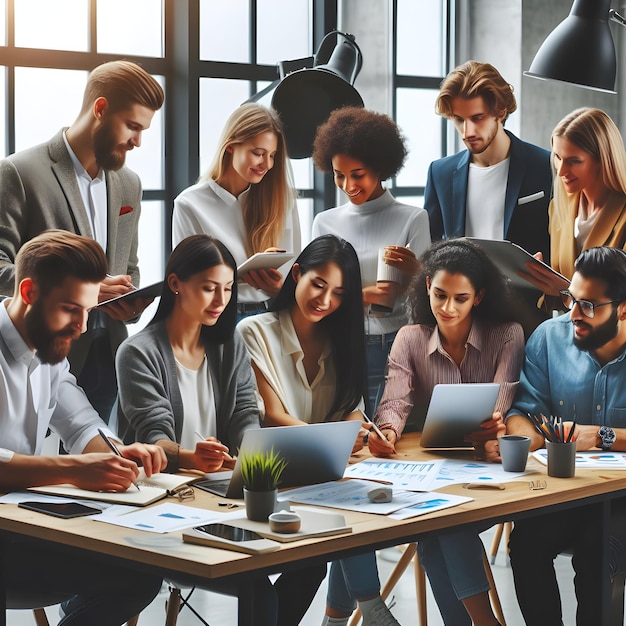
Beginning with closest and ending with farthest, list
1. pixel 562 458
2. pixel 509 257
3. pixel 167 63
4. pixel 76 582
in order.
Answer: pixel 76 582 < pixel 562 458 < pixel 509 257 < pixel 167 63

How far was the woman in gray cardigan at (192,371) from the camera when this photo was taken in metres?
2.98

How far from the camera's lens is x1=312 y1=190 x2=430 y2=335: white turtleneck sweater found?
158 inches

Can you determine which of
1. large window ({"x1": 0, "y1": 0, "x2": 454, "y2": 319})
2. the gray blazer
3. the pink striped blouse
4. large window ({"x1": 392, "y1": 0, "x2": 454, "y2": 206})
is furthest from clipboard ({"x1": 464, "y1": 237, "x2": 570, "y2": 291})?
large window ({"x1": 392, "y1": 0, "x2": 454, "y2": 206})

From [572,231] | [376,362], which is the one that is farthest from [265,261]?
[572,231]

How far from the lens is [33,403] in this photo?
9.09 ft

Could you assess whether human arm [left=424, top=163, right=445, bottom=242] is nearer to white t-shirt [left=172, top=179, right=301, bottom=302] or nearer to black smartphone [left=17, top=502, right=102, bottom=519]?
white t-shirt [left=172, top=179, right=301, bottom=302]

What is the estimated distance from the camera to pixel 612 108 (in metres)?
6.85

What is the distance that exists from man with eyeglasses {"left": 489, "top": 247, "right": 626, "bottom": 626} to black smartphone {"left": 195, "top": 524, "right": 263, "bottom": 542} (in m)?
1.11

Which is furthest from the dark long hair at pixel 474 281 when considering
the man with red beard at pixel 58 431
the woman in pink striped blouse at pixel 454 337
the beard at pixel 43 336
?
the beard at pixel 43 336

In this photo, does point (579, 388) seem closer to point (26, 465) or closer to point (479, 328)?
point (479, 328)

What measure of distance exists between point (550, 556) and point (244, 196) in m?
1.63

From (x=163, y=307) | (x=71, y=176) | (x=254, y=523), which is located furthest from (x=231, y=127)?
(x=254, y=523)

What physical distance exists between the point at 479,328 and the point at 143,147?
2485 millimetres

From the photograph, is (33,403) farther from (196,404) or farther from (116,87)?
(116,87)
